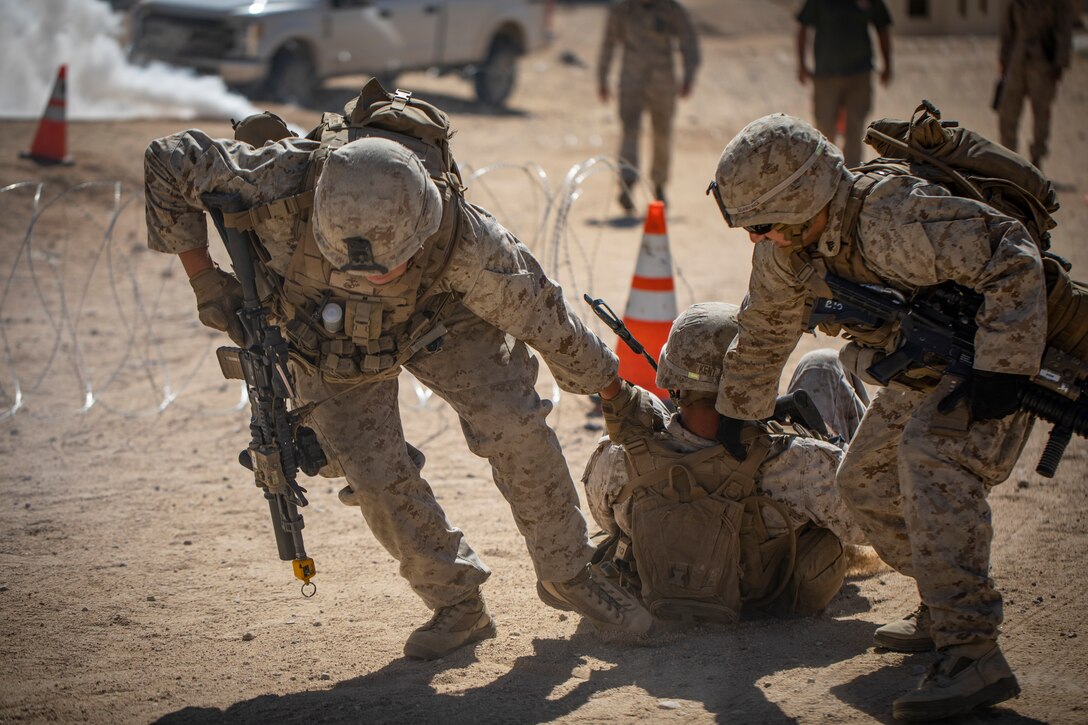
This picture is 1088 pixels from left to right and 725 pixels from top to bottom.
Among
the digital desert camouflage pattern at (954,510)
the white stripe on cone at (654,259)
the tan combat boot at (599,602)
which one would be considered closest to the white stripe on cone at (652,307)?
the white stripe on cone at (654,259)

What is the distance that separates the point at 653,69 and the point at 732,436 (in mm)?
8313

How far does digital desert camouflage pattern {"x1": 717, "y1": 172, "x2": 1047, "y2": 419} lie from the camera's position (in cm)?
314

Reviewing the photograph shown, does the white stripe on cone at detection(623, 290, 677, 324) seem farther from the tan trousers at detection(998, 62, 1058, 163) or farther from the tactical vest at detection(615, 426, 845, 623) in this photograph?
the tan trousers at detection(998, 62, 1058, 163)

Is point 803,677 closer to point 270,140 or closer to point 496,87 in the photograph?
point 270,140

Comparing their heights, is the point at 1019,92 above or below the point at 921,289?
above

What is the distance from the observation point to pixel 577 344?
3902 mm

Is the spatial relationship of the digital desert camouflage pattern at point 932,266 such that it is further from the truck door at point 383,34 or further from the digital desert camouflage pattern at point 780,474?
the truck door at point 383,34

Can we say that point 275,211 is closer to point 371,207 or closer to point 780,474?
point 371,207

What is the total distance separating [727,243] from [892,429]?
6.90 m

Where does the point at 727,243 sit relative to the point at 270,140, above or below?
below

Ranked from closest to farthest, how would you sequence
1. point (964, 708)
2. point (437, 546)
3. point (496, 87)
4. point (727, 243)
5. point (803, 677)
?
point (964, 708), point (803, 677), point (437, 546), point (727, 243), point (496, 87)

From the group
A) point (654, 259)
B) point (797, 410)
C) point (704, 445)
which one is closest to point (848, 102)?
point (654, 259)

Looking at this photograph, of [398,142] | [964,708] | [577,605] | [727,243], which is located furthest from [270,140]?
[727,243]

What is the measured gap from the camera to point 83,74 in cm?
1325
